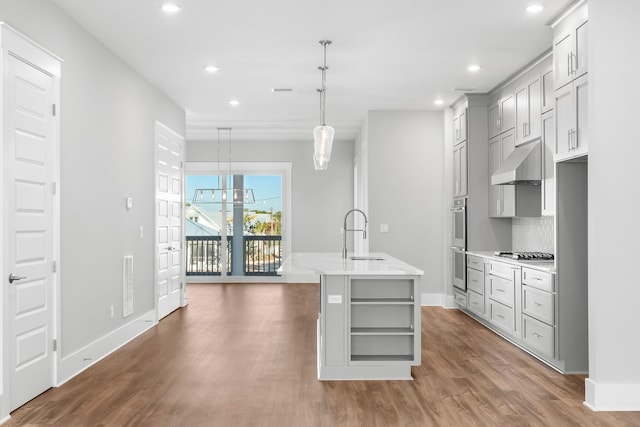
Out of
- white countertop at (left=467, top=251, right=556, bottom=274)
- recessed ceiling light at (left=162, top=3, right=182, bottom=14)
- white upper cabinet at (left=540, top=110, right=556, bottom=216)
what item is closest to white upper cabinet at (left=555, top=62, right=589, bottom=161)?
white upper cabinet at (left=540, top=110, right=556, bottom=216)

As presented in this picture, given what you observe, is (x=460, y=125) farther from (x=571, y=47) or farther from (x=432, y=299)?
(x=571, y=47)

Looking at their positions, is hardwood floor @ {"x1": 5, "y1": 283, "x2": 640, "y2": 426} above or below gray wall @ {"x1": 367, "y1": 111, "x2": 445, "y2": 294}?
below

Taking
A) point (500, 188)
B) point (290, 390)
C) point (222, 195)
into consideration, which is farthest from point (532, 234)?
point (222, 195)

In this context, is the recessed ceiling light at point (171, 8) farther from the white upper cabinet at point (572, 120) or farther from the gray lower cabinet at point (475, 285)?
the gray lower cabinet at point (475, 285)

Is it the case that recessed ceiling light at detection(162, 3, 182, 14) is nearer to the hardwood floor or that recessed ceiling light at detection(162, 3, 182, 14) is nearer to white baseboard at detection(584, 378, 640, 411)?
the hardwood floor

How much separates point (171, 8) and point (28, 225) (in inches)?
74.2

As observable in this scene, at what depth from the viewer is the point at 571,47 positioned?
4152 millimetres

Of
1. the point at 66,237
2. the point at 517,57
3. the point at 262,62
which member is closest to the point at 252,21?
the point at 262,62

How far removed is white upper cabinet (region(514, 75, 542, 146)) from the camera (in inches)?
216

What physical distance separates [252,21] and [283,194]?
6540 millimetres

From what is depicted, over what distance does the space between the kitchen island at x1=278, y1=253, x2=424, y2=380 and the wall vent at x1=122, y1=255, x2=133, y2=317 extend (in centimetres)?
204

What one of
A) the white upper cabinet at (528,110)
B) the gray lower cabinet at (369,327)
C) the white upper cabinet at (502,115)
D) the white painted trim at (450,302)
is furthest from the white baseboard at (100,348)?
the white upper cabinet at (502,115)

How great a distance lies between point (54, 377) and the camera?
4043mm

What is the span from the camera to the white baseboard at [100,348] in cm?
423
